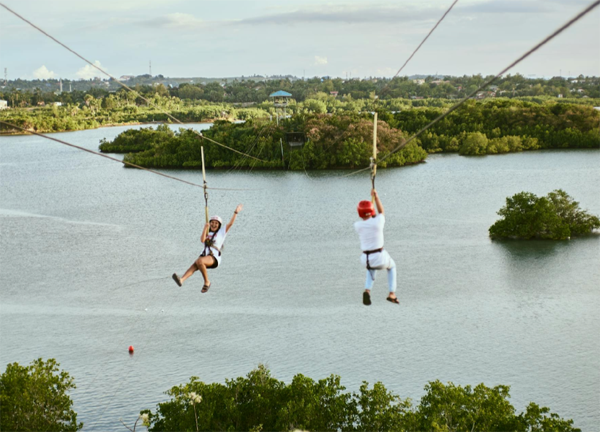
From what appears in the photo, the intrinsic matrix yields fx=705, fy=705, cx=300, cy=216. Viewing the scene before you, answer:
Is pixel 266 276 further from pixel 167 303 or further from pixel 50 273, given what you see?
pixel 50 273

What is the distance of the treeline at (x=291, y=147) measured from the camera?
244 ft

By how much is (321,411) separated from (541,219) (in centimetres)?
3014

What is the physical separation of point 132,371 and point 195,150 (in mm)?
51885

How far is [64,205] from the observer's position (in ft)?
204

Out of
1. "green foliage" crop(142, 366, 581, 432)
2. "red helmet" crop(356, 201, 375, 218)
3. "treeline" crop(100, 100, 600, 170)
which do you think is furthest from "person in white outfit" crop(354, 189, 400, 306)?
"treeline" crop(100, 100, 600, 170)

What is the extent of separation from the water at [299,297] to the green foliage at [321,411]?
6.04 meters

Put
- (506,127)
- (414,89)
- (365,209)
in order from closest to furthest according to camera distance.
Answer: (365,209) → (506,127) → (414,89)

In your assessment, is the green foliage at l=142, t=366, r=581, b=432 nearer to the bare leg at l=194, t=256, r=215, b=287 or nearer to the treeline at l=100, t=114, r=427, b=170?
the bare leg at l=194, t=256, r=215, b=287

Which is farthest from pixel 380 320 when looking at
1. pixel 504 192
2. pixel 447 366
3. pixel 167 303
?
pixel 504 192

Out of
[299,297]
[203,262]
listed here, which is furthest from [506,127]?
[203,262]

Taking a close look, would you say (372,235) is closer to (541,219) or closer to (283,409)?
(283,409)

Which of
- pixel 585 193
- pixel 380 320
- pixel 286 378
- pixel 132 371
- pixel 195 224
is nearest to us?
pixel 286 378

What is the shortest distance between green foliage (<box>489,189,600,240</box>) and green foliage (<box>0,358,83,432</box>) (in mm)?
32698

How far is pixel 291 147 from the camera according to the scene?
7744 centimetres
